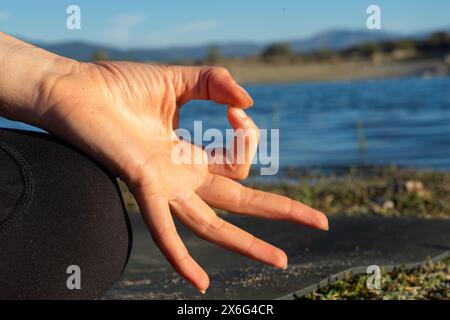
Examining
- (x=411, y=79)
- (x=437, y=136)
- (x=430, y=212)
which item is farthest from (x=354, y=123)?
(x=411, y=79)

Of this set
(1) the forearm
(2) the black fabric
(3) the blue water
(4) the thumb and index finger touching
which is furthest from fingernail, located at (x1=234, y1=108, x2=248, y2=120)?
(3) the blue water

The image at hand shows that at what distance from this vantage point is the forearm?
5.63 feet

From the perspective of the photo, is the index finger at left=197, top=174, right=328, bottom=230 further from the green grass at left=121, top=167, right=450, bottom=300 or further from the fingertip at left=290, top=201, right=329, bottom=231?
the green grass at left=121, top=167, right=450, bottom=300

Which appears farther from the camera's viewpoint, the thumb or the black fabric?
the thumb

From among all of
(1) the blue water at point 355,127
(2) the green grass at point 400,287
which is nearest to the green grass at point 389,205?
(2) the green grass at point 400,287

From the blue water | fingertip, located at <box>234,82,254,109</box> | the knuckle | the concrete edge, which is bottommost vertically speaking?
the blue water

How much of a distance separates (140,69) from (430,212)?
3.00 metres

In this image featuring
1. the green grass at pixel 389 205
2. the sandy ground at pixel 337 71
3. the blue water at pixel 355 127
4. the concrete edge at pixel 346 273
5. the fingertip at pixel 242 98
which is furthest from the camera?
the sandy ground at pixel 337 71

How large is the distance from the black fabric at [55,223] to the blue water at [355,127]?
23.3 ft

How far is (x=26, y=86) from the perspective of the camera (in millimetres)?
1725

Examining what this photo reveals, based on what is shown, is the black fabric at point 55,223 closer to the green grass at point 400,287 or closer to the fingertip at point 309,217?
the fingertip at point 309,217

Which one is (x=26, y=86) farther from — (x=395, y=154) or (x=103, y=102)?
(x=395, y=154)

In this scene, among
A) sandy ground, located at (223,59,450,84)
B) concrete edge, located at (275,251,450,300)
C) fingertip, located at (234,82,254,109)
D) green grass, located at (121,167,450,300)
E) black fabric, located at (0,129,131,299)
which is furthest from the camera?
Result: sandy ground, located at (223,59,450,84)

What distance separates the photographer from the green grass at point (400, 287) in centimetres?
Result: 256
